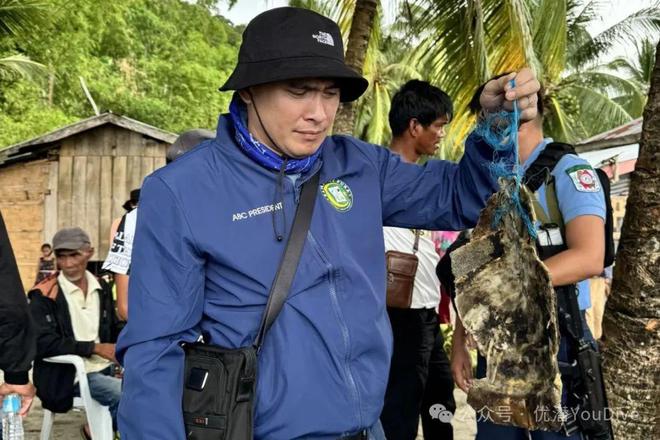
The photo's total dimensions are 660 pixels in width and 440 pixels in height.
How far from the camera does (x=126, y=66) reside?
26.5 metres

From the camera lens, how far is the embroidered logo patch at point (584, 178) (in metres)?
2.81

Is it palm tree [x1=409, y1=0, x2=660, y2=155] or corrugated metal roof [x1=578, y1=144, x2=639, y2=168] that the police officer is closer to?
palm tree [x1=409, y1=0, x2=660, y2=155]

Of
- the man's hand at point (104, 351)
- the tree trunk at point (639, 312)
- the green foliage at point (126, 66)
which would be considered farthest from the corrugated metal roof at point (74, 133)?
the tree trunk at point (639, 312)

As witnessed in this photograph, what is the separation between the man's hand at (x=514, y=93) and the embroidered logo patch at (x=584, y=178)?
Answer: 2.81ft

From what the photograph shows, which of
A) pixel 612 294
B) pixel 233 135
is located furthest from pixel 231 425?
pixel 612 294

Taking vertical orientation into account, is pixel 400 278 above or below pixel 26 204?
below

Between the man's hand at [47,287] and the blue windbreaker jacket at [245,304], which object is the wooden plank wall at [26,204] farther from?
the blue windbreaker jacket at [245,304]

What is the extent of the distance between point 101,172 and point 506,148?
13320mm

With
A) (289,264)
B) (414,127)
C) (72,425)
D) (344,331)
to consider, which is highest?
(414,127)

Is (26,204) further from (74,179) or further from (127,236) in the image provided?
(127,236)

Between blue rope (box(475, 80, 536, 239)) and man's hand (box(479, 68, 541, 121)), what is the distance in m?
0.02

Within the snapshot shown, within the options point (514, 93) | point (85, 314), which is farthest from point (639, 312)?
point (85, 314)

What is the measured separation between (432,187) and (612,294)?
1499 mm

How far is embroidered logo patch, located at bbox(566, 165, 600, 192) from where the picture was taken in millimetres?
2814
